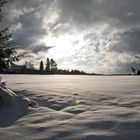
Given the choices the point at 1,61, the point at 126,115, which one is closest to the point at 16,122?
the point at 126,115

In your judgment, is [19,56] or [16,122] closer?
[16,122]

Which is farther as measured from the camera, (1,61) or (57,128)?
(1,61)

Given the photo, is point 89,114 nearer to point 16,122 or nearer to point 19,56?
point 16,122

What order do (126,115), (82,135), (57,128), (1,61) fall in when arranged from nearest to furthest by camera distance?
(82,135) → (57,128) → (126,115) → (1,61)

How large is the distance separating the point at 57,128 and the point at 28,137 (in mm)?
707

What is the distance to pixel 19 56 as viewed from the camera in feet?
37.6

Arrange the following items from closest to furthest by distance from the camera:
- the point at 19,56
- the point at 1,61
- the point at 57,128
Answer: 1. the point at 57,128
2. the point at 1,61
3. the point at 19,56

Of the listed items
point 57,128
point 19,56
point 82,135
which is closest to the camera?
point 82,135

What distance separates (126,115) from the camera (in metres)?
6.55

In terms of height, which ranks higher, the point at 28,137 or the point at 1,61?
the point at 1,61

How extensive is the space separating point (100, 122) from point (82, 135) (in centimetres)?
94

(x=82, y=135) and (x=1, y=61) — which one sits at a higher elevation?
(x=1, y=61)

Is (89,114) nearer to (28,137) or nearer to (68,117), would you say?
(68,117)

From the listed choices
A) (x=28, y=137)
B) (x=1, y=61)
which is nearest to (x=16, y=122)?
(x=28, y=137)
